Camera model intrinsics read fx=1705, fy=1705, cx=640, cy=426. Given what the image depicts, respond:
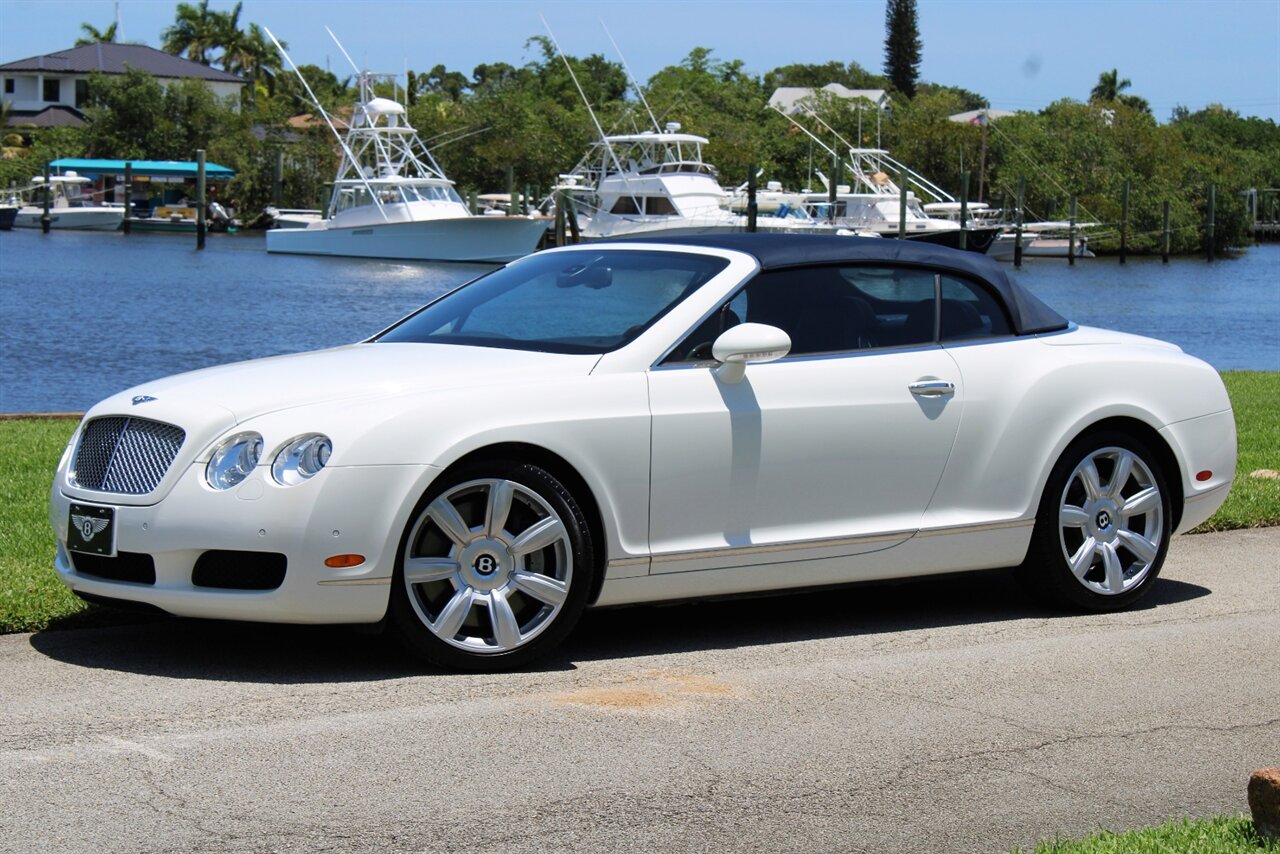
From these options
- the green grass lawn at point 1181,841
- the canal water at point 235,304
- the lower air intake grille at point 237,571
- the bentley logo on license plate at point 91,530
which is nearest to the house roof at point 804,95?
A: the canal water at point 235,304

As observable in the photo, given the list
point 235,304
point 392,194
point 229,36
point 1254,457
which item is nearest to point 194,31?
point 229,36

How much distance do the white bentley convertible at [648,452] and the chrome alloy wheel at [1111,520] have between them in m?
0.01

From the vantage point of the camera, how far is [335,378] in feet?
19.8

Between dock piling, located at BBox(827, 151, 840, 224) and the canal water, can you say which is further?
dock piling, located at BBox(827, 151, 840, 224)

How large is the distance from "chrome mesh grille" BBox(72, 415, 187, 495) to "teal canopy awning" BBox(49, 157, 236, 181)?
92.8 metres

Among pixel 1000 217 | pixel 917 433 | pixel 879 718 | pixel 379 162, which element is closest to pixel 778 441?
pixel 917 433

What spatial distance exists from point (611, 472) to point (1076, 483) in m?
2.29

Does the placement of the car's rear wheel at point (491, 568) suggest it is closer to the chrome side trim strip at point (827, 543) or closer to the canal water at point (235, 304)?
the chrome side trim strip at point (827, 543)

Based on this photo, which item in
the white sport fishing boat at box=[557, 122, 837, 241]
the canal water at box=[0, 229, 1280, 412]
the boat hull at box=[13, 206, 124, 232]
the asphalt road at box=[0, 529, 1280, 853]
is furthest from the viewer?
the boat hull at box=[13, 206, 124, 232]

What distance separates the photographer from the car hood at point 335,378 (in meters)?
5.85

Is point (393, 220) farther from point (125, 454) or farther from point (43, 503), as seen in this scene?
point (125, 454)

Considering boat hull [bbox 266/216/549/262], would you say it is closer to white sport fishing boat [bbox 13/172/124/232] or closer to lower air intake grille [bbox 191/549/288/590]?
white sport fishing boat [bbox 13/172/124/232]

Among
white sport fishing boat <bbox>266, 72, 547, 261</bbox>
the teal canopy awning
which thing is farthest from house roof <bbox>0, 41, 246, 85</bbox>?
white sport fishing boat <bbox>266, 72, 547, 261</bbox>

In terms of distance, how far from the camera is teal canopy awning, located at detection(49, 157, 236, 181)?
95.8 m
